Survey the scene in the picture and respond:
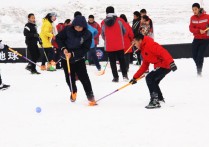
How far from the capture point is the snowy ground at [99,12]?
21656 mm

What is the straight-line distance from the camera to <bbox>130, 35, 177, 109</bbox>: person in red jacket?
6.14m

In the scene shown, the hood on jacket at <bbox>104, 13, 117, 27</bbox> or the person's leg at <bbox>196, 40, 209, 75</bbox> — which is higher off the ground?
the hood on jacket at <bbox>104, 13, 117, 27</bbox>

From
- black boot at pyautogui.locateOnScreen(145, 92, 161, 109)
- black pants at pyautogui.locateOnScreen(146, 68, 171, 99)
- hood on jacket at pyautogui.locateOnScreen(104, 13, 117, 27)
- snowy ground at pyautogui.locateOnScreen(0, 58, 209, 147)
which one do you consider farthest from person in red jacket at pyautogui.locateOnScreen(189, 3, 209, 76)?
black boot at pyautogui.locateOnScreen(145, 92, 161, 109)

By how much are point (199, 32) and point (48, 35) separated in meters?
4.16

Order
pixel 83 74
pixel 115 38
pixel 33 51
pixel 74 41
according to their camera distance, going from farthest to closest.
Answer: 1. pixel 33 51
2. pixel 115 38
3. pixel 83 74
4. pixel 74 41

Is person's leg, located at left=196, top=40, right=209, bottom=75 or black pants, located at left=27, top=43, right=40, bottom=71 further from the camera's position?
black pants, located at left=27, top=43, right=40, bottom=71

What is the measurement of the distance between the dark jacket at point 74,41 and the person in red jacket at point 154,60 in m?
0.86

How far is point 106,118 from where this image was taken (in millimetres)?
5809

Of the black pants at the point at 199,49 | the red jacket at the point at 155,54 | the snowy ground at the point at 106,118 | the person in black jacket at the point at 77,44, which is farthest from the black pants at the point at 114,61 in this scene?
the red jacket at the point at 155,54

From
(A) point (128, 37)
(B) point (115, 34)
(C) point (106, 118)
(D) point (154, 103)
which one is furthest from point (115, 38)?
(C) point (106, 118)

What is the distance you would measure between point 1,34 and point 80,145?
1832 centimetres

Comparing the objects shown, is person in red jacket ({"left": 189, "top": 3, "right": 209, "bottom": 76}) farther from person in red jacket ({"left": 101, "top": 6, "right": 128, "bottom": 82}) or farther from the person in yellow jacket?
the person in yellow jacket

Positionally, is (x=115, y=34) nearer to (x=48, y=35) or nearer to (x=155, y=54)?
(x=48, y=35)

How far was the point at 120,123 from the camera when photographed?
5.48 m
